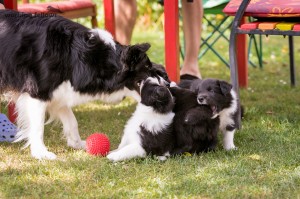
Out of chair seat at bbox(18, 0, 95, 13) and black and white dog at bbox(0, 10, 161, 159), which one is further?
chair seat at bbox(18, 0, 95, 13)

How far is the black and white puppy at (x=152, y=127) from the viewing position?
3367 mm

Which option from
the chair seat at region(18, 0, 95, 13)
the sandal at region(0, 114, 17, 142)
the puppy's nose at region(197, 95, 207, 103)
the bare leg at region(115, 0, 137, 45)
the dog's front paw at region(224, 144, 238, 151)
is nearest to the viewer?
the puppy's nose at region(197, 95, 207, 103)

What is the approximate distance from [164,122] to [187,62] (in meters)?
1.88

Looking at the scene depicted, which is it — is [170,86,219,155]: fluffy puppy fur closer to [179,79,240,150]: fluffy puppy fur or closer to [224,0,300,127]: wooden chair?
[179,79,240,150]: fluffy puppy fur

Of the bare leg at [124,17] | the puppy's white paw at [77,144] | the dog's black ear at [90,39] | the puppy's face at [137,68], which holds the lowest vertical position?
the puppy's white paw at [77,144]

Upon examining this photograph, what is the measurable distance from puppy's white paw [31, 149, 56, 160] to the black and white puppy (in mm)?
379

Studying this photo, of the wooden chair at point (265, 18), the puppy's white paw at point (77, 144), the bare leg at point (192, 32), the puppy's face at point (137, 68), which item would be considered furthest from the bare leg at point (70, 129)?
the bare leg at point (192, 32)

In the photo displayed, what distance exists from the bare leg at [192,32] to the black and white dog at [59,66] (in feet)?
5.50

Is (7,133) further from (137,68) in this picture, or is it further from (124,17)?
(124,17)

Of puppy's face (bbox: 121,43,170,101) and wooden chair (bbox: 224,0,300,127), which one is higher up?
wooden chair (bbox: 224,0,300,127)

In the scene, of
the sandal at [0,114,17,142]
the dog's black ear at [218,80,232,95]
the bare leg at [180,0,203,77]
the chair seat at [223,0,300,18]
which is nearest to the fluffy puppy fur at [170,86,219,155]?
the dog's black ear at [218,80,232,95]

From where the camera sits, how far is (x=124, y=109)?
5.00 metres

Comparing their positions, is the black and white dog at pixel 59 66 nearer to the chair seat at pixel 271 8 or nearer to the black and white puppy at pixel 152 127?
the black and white puppy at pixel 152 127

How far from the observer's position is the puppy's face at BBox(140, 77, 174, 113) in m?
3.37
